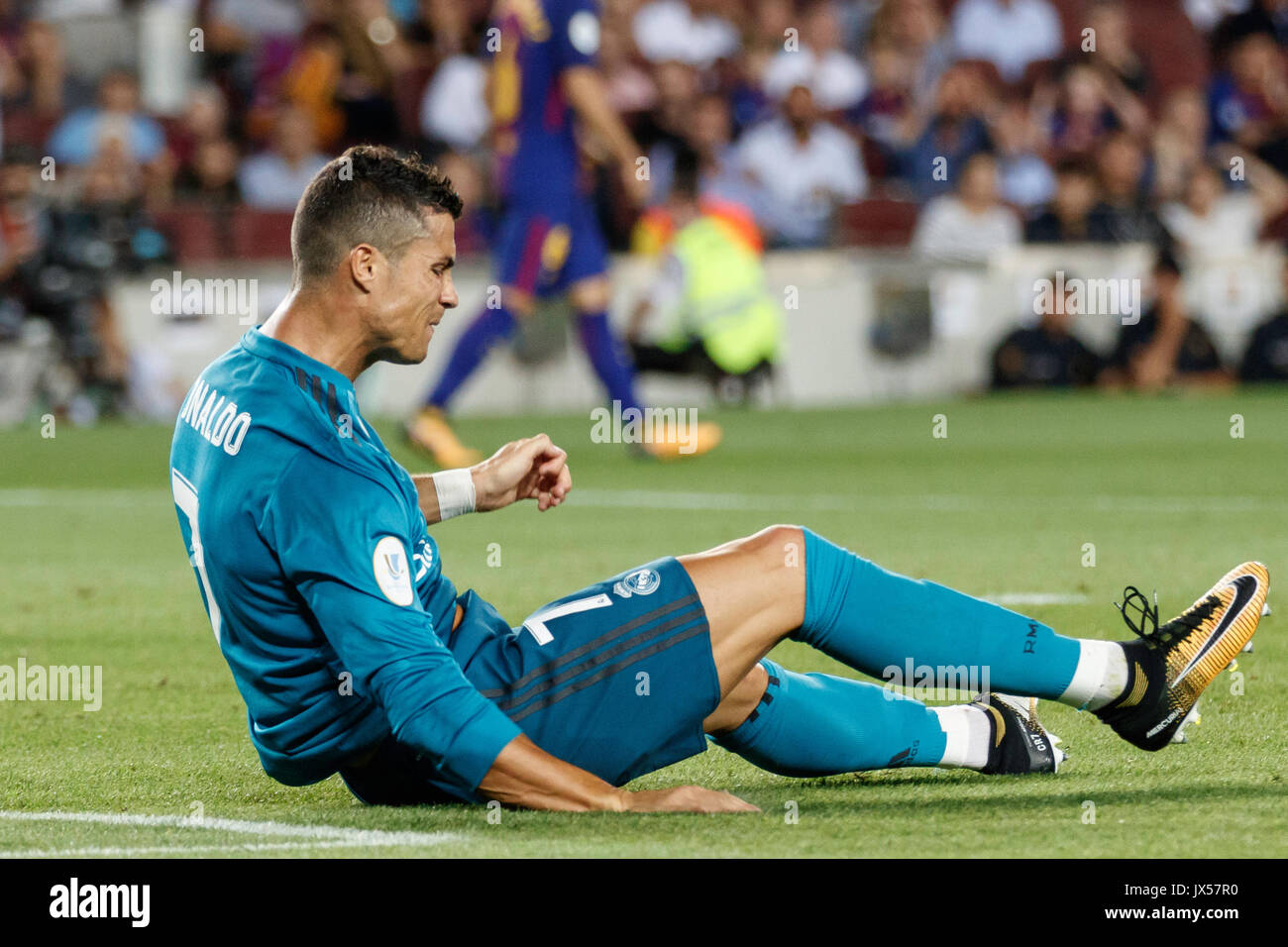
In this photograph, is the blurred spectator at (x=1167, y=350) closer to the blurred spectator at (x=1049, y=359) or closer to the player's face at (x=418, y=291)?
the blurred spectator at (x=1049, y=359)

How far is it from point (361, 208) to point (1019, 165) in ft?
52.0

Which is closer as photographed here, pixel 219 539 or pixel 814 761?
pixel 219 539

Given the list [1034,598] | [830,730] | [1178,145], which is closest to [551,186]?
[1034,598]

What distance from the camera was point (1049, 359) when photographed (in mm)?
17531

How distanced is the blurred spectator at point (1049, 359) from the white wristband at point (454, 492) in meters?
13.4

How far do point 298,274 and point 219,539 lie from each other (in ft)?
1.68

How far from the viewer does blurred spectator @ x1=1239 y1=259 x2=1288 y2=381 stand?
57.2 feet

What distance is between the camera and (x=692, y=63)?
19.9 meters

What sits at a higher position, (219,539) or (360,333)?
(360,333)

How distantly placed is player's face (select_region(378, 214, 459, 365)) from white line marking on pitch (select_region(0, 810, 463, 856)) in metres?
0.87

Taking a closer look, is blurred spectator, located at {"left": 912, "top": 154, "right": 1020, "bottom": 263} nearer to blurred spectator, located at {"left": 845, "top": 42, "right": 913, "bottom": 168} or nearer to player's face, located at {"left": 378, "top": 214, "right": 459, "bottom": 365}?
blurred spectator, located at {"left": 845, "top": 42, "right": 913, "bottom": 168}

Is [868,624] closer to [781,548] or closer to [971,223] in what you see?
[781,548]
